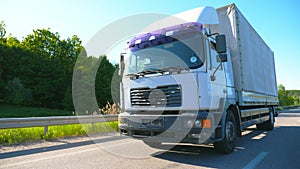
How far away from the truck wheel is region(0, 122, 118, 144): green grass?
548 cm

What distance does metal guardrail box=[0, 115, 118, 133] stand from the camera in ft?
20.7

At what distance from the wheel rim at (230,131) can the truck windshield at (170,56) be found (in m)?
1.74

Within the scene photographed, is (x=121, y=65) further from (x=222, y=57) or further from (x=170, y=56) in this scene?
(x=222, y=57)

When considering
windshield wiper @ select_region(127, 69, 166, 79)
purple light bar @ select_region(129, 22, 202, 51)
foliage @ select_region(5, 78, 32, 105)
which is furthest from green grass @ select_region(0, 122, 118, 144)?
foliage @ select_region(5, 78, 32, 105)

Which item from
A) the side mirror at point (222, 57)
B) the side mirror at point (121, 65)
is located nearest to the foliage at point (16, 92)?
the side mirror at point (121, 65)

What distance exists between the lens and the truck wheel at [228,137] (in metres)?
4.84

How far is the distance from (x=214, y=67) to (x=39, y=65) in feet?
146

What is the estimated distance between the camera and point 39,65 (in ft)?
140

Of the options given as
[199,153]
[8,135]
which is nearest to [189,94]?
[199,153]

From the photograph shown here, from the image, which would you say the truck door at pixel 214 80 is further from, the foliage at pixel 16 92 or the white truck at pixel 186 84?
the foliage at pixel 16 92

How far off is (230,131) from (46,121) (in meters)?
5.78

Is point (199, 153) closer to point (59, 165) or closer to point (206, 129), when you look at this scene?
point (206, 129)

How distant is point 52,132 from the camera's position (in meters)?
7.48

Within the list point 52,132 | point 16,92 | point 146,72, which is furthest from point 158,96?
point 16,92
